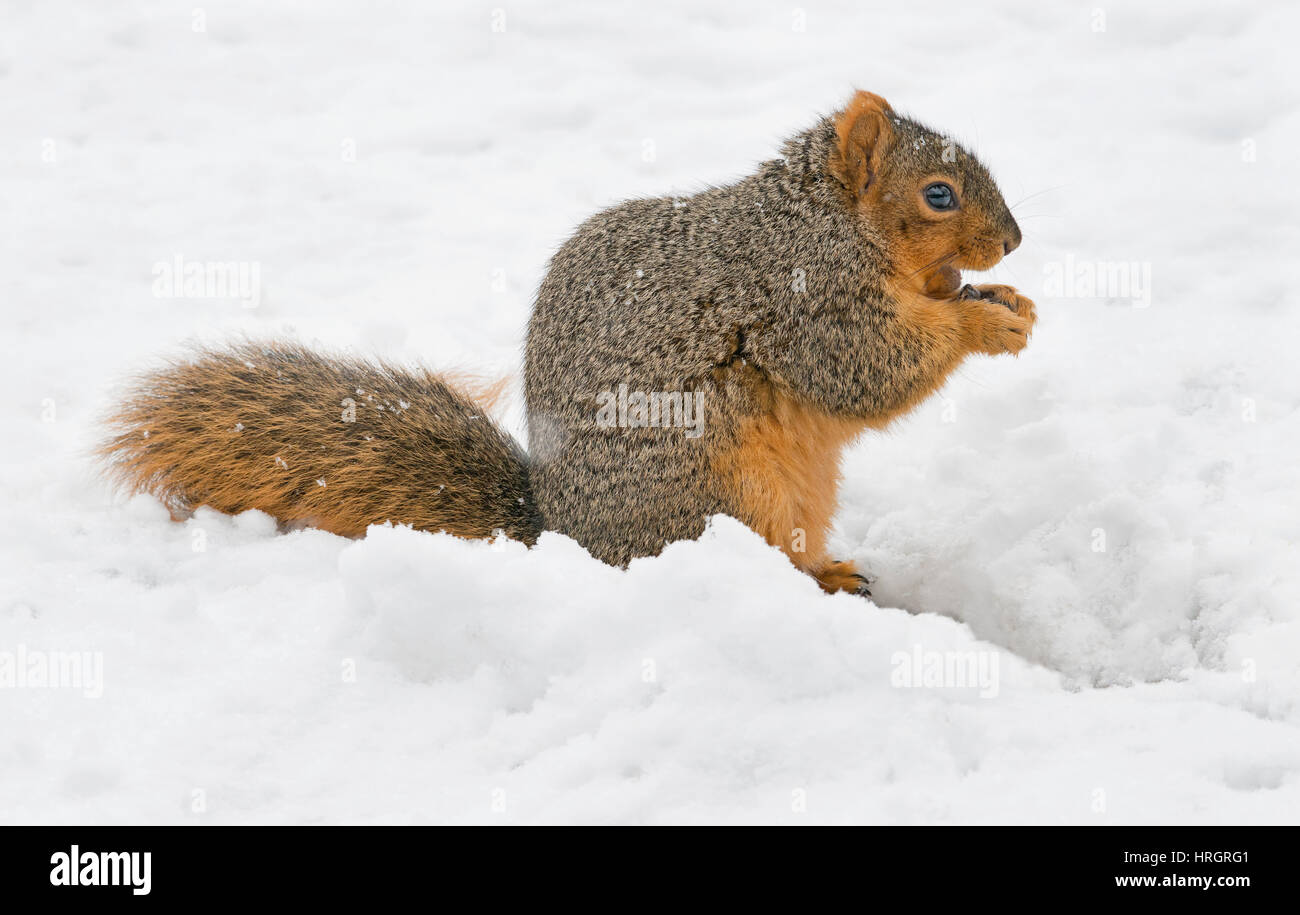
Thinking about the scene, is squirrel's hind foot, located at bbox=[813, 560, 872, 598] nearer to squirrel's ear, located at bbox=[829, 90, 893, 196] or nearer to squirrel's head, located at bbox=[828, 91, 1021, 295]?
squirrel's head, located at bbox=[828, 91, 1021, 295]

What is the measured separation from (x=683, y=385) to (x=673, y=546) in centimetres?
67

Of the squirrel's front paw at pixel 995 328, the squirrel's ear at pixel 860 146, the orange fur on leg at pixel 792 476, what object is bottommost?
→ the orange fur on leg at pixel 792 476

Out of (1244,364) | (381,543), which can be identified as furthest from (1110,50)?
(381,543)

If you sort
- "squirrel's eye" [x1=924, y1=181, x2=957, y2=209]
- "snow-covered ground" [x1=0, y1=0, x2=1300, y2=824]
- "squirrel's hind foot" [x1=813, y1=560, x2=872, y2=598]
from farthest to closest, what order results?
"squirrel's hind foot" [x1=813, y1=560, x2=872, y2=598], "squirrel's eye" [x1=924, y1=181, x2=957, y2=209], "snow-covered ground" [x1=0, y1=0, x2=1300, y2=824]

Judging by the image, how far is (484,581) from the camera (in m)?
2.41

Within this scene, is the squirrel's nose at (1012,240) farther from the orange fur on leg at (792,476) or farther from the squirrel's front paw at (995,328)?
the orange fur on leg at (792,476)

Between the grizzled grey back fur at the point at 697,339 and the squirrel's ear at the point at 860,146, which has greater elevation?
the squirrel's ear at the point at 860,146

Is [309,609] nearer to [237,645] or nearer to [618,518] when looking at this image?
[237,645]

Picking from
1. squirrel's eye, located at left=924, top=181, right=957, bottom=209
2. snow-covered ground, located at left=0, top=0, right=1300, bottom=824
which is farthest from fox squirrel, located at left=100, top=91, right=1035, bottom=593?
snow-covered ground, located at left=0, top=0, right=1300, bottom=824

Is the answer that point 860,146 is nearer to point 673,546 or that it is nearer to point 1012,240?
point 1012,240

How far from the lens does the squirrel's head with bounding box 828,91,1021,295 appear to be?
10.4ft

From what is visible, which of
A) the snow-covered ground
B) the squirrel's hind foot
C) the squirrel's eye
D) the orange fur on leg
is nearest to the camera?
the snow-covered ground

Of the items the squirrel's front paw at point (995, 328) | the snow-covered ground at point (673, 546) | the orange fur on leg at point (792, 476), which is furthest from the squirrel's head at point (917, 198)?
the snow-covered ground at point (673, 546)

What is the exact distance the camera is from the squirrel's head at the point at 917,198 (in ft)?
10.4
